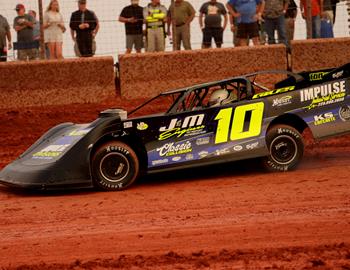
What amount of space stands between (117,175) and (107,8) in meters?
6.65

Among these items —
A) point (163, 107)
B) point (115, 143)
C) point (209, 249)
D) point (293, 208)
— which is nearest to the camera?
point (209, 249)

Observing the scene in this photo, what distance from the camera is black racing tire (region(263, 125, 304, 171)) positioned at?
12.0m

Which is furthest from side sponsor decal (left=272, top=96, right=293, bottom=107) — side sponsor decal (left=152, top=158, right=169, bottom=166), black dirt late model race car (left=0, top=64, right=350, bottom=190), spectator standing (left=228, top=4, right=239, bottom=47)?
spectator standing (left=228, top=4, right=239, bottom=47)

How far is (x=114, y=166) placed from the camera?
1153cm

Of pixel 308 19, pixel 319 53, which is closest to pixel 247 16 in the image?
pixel 308 19

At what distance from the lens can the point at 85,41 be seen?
17.7 metres

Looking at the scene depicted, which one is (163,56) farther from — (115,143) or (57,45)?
(115,143)

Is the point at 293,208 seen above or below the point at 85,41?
below

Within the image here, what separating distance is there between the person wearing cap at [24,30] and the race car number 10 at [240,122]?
6.94 metres

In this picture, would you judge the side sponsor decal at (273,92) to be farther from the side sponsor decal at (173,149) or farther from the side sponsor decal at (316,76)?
the side sponsor decal at (173,149)

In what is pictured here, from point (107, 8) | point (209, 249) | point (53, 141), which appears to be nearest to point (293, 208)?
point (209, 249)

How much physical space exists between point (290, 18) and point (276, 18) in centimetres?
58

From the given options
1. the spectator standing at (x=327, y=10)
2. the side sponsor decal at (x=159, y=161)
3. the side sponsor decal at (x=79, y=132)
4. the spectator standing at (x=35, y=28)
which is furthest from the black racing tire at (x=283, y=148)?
the spectator standing at (x=35, y=28)

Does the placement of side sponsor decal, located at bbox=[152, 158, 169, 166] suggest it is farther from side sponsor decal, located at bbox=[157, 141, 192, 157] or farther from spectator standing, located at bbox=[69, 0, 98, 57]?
spectator standing, located at bbox=[69, 0, 98, 57]
